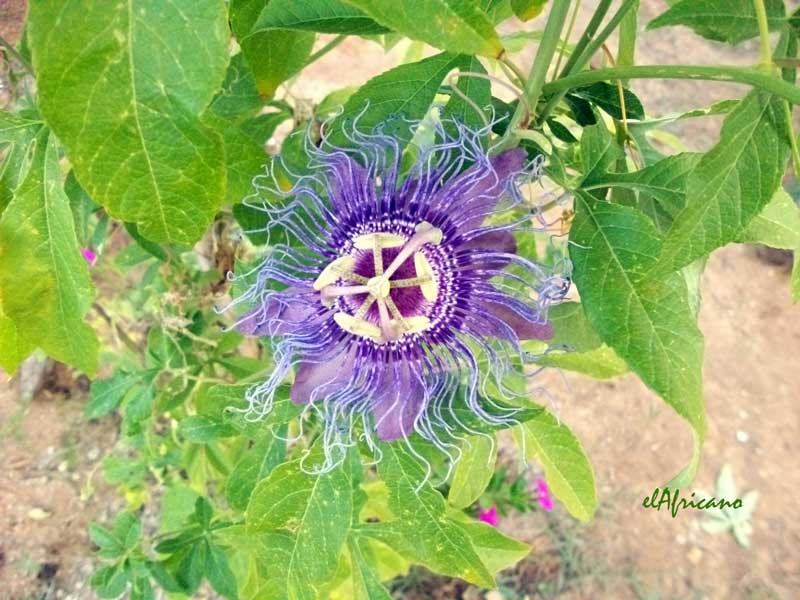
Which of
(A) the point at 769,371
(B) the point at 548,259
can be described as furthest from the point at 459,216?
(A) the point at 769,371

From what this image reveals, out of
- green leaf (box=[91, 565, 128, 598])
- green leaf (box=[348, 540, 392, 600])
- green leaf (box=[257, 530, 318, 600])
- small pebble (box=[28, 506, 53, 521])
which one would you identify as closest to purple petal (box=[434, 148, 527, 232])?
green leaf (box=[257, 530, 318, 600])

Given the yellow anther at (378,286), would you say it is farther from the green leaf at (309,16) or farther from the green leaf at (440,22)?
the green leaf at (440,22)

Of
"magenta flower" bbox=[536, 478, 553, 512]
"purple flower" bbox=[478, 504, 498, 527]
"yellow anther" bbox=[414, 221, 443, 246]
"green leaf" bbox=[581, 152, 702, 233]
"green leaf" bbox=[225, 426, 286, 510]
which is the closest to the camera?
"green leaf" bbox=[581, 152, 702, 233]

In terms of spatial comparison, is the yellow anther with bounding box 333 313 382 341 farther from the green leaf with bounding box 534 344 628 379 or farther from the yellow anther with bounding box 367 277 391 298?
the green leaf with bounding box 534 344 628 379

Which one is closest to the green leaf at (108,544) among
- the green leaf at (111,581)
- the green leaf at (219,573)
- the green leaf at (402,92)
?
A: the green leaf at (111,581)

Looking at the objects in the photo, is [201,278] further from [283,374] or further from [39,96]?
[39,96]

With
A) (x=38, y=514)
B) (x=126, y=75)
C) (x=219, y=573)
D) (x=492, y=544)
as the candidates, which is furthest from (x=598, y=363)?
(x=38, y=514)
